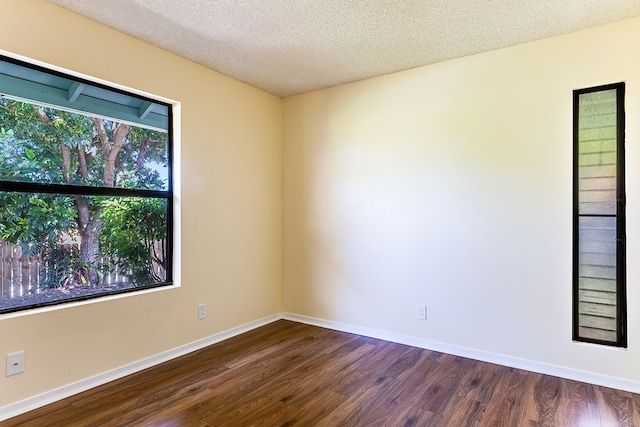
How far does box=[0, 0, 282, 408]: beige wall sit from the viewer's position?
2.14m

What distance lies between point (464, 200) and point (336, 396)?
→ 180 centimetres

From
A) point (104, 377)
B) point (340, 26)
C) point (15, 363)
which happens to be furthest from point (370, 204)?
point (15, 363)

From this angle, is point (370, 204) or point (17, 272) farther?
point (370, 204)

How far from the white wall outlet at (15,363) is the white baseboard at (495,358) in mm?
2382

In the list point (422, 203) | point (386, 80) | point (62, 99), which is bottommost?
point (422, 203)

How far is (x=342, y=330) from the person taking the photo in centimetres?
354

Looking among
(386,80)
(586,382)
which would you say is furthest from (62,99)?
(586,382)

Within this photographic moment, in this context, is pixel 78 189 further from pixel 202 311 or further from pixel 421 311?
pixel 421 311

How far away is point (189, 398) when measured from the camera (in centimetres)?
224

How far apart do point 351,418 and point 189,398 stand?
40.4 inches

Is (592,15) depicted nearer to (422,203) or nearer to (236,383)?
(422,203)

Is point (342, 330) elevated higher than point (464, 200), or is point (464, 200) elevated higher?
point (464, 200)

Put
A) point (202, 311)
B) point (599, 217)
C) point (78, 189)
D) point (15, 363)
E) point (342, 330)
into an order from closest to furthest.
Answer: point (15, 363) < point (78, 189) < point (599, 217) < point (202, 311) < point (342, 330)

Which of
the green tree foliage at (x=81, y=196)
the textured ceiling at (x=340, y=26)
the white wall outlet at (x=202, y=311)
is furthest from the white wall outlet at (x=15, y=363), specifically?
the textured ceiling at (x=340, y=26)
